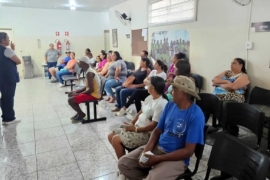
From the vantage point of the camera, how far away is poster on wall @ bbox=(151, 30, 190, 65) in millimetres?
4383

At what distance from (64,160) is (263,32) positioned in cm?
308

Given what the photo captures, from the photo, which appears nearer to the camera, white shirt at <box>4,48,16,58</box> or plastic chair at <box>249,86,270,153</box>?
plastic chair at <box>249,86,270,153</box>

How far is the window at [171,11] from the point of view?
414 centimetres

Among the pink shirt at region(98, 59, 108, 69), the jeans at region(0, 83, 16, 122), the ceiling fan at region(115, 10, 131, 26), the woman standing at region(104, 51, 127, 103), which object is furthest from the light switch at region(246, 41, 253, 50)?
the pink shirt at region(98, 59, 108, 69)

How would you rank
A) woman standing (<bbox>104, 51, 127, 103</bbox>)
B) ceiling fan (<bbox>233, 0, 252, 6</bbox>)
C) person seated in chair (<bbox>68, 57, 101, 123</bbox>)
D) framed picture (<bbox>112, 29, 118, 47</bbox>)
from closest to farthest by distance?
ceiling fan (<bbox>233, 0, 252, 6</bbox>) → person seated in chair (<bbox>68, 57, 101, 123</bbox>) → woman standing (<bbox>104, 51, 127, 103</bbox>) → framed picture (<bbox>112, 29, 118, 47</bbox>)

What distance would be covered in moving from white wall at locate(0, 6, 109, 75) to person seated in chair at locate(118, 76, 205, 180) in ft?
28.3

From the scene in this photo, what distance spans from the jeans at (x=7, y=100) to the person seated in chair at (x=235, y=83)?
338cm

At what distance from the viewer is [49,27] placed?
29.7ft

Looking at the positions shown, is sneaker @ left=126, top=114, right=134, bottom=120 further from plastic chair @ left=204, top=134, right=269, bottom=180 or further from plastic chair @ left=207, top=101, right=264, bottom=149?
plastic chair @ left=204, top=134, right=269, bottom=180

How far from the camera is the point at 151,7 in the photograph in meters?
5.48

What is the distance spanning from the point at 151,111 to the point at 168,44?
3062 millimetres

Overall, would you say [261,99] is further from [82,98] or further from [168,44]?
[82,98]

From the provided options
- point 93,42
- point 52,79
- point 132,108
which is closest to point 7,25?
point 52,79

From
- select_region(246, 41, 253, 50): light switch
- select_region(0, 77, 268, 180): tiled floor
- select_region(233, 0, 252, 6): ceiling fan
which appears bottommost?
select_region(0, 77, 268, 180): tiled floor
